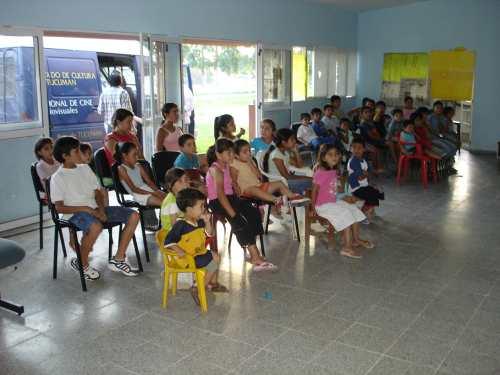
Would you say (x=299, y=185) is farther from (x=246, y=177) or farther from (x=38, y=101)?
(x=38, y=101)

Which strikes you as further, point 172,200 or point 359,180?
point 359,180

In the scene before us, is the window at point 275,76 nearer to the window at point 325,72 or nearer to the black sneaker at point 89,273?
the window at point 325,72

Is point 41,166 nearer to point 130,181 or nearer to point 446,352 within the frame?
point 130,181

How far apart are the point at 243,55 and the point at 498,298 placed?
20.4 m

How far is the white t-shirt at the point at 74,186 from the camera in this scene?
13.5ft

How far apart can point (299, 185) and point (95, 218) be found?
208cm

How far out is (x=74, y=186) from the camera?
421 cm

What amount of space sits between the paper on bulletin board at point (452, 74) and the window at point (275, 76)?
3035 mm

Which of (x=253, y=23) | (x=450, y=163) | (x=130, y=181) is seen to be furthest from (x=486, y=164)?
(x=130, y=181)

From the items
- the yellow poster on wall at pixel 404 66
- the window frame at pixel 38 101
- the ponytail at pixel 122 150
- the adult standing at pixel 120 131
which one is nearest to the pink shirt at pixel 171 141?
the adult standing at pixel 120 131

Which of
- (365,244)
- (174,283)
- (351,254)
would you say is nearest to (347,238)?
(351,254)

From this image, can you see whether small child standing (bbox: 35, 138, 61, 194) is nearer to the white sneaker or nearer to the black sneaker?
the black sneaker

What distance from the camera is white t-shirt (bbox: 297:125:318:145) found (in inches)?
326

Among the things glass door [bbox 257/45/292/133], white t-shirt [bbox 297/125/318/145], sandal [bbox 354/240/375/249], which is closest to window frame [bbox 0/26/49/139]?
sandal [bbox 354/240/375/249]
